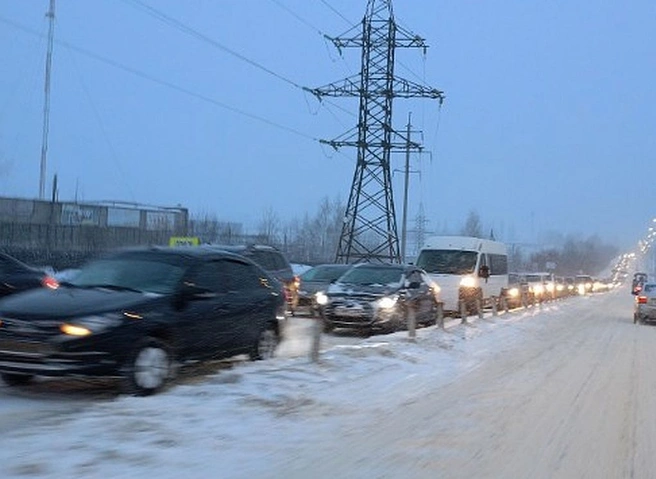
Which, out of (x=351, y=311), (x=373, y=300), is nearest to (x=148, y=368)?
(x=351, y=311)

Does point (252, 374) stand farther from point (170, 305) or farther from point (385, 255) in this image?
point (385, 255)

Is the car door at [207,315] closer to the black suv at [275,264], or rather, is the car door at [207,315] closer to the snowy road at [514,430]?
the snowy road at [514,430]

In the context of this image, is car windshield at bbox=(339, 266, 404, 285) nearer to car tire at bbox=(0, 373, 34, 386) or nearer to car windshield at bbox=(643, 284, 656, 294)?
car tire at bbox=(0, 373, 34, 386)

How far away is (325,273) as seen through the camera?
25.4m

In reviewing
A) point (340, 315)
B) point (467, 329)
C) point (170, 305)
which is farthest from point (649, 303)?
point (170, 305)

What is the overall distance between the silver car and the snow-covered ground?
1618cm

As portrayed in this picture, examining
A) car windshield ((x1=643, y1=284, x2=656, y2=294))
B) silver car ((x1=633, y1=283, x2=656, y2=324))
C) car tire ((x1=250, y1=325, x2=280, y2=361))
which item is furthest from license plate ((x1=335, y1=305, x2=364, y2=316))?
car windshield ((x1=643, y1=284, x2=656, y2=294))

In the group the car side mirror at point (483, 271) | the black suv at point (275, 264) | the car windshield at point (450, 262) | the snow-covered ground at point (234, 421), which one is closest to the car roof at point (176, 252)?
the snow-covered ground at point (234, 421)

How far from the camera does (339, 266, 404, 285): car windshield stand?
769 inches

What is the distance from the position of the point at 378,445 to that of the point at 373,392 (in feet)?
9.57

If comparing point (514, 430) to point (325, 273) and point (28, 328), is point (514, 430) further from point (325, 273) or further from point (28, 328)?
point (325, 273)

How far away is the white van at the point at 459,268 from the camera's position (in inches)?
1048

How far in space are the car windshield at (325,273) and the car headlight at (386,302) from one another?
623 centimetres

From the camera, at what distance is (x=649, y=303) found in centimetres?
2780
